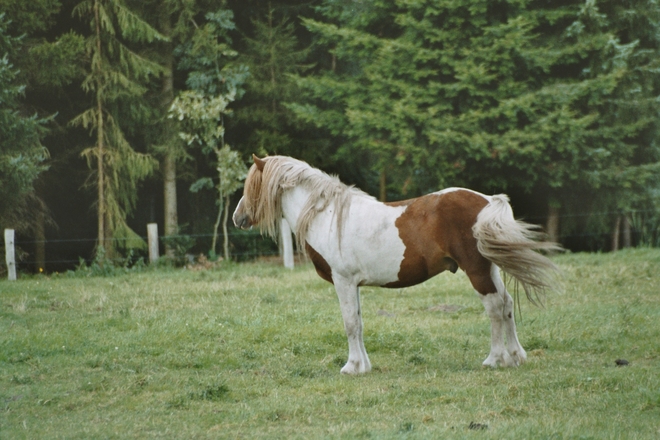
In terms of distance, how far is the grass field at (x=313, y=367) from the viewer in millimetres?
5293

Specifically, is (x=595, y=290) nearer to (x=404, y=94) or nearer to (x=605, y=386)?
(x=605, y=386)

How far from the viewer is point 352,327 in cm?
715

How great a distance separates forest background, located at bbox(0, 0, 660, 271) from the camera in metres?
18.3

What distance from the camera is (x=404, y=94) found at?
63.0ft

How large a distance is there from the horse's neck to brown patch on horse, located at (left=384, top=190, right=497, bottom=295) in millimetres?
964

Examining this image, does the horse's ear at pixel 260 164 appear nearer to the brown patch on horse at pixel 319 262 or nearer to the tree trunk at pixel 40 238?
the brown patch on horse at pixel 319 262

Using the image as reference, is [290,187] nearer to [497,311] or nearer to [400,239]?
[400,239]

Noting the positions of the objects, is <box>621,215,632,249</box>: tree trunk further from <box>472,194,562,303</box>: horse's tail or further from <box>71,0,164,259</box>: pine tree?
<box>472,194,562,303</box>: horse's tail

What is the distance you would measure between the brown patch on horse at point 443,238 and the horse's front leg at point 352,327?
0.46 meters

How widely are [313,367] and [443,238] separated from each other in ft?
5.50

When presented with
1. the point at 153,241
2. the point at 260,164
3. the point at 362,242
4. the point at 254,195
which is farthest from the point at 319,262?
the point at 153,241

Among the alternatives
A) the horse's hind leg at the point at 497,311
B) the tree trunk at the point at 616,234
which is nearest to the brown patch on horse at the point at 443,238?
the horse's hind leg at the point at 497,311

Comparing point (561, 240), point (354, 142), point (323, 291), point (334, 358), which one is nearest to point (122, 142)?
point (354, 142)

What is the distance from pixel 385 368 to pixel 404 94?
12710 mm
